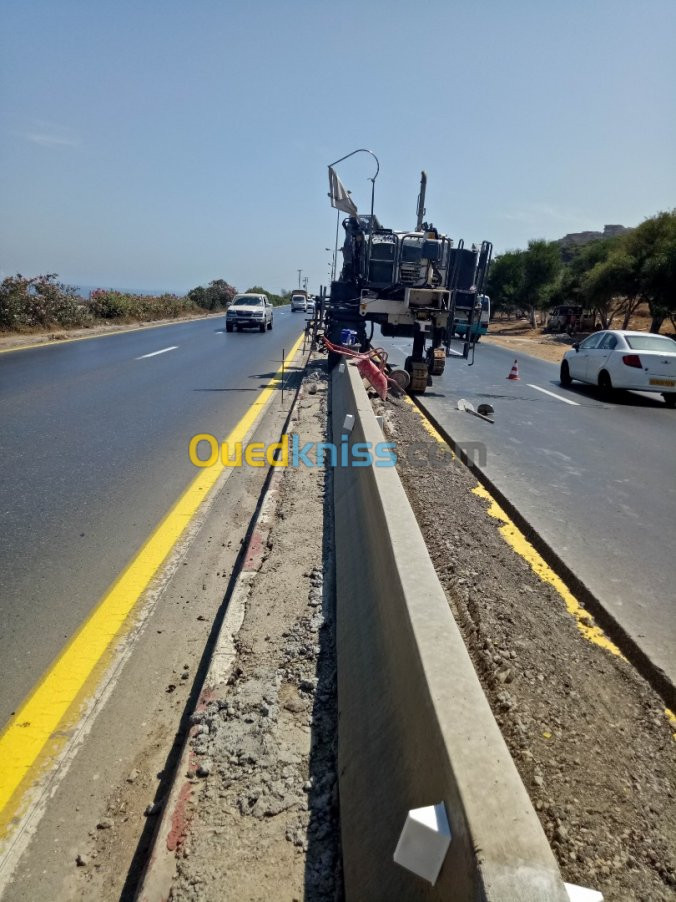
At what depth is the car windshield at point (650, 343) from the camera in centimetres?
1343

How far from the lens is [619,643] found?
143 inches

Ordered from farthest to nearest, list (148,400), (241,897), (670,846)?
1. (148,400)
2. (670,846)
3. (241,897)

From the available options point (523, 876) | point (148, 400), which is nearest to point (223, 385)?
point (148, 400)

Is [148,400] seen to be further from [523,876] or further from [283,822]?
[523,876]

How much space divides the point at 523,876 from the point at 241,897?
1.01 meters

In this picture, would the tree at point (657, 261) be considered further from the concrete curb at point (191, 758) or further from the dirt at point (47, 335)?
the concrete curb at point (191, 758)

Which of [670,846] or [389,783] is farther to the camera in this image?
[670,846]

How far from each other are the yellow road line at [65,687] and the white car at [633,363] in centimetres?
1130

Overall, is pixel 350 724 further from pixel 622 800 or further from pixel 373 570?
pixel 622 800

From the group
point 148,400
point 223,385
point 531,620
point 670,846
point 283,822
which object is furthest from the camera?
point 223,385

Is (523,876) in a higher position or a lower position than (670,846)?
higher

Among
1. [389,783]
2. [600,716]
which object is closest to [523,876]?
[389,783]

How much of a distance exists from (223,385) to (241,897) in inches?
474

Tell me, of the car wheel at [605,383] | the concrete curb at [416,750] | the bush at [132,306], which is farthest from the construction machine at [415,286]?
the bush at [132,306]
